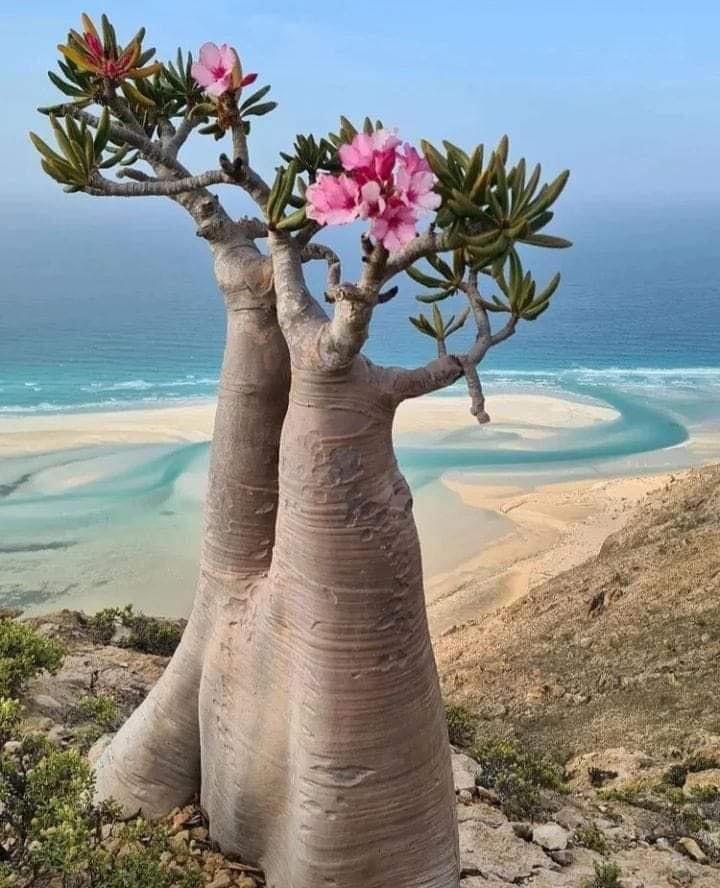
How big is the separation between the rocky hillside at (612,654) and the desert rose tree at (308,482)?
457 cm

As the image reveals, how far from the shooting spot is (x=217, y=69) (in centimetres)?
319

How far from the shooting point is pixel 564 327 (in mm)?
44094

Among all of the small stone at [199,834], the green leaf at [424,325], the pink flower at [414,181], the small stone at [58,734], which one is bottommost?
the small stone at [58,734]

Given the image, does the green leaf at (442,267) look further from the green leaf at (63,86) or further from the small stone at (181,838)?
the small stone at (181,838)

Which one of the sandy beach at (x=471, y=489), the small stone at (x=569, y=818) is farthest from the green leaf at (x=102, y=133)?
the sandy beach at (x=471, y=489)

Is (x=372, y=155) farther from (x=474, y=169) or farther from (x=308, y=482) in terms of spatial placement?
(x=308, y=482)

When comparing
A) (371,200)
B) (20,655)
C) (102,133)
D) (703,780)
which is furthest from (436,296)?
(703,780)

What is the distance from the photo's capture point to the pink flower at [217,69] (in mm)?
3146

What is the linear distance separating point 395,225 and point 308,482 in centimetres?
131

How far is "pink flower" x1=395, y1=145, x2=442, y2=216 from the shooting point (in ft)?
8.15

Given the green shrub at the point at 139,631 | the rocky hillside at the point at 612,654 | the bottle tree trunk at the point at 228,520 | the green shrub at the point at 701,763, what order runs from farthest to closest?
the green shrub at the point at 139,631 < the rocky hillside at the point at 612,654 < the green shrub at the point at 701,763 < the bottle tree trunk at the point at 228,520

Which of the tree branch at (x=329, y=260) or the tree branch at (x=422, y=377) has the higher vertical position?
the tree branch at (x=329, y=260)

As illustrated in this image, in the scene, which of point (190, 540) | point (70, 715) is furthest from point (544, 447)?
point (70, 715)

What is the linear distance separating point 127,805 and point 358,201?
11.3 feet
